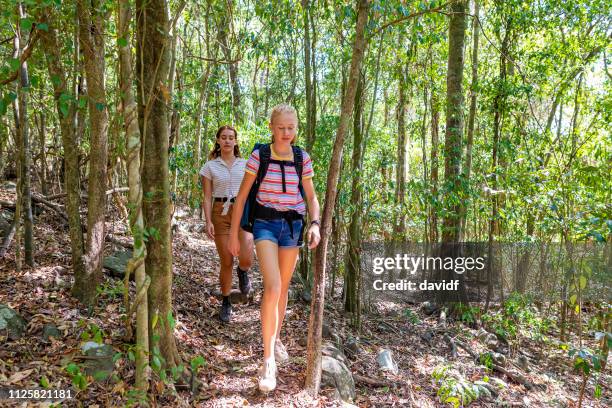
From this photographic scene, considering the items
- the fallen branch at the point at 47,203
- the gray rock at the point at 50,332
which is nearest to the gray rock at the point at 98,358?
the gray rock at the point at 50,332

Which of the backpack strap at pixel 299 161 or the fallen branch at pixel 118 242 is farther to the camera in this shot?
the fallen branch at pixel 118 242

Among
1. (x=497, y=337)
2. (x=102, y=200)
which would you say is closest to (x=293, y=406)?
(x=102, y=200)

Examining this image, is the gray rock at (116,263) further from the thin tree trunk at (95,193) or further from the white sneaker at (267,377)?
the white sneaker at (267,377)

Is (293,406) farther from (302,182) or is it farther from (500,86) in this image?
(500,86)

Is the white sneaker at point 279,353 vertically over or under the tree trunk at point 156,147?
under

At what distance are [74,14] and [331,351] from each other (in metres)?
3.51

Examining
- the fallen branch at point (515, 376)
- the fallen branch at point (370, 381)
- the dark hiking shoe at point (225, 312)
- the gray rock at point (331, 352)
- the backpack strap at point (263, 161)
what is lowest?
the fallen branch at point (515, 376)

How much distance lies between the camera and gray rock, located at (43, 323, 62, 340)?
3.32 metres

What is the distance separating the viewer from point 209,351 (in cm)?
390

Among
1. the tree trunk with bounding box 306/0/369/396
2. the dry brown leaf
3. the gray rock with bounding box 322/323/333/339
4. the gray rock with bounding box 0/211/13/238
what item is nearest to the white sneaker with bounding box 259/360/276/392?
the tree trunk with bounding box 306/0/369/396

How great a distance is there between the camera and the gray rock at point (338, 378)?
3.77m

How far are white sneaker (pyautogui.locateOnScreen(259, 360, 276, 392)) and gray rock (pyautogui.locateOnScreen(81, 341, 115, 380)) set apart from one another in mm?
996

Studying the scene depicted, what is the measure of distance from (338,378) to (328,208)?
1529 millimetres

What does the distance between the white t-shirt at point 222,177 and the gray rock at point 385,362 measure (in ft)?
8.10
